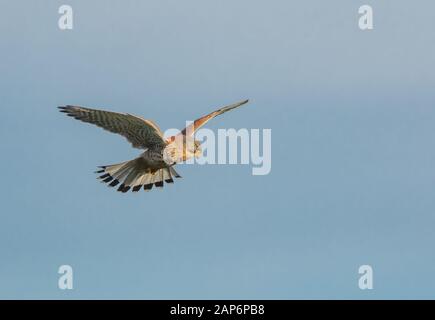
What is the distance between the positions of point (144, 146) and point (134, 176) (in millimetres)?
702

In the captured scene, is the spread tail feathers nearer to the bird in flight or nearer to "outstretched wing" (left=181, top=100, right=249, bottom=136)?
the bird in flight

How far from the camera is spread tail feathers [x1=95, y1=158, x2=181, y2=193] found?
20828 millimetres

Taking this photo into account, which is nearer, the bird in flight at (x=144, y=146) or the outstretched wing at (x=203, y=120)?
the bird in flight at (x=144, y=146)

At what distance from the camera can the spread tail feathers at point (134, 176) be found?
68.3 feet

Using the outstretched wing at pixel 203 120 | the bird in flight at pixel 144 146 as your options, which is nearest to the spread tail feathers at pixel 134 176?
the bird in flight at pixel 144 146

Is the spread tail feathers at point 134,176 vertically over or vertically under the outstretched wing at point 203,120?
under

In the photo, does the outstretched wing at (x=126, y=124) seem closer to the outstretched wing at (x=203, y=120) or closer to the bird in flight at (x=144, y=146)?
the bird in flight at (x=144, y=146)

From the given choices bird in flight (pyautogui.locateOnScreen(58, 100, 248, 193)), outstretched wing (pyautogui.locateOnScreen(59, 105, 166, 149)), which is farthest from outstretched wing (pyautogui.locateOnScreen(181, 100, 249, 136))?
outstretched wing (pyautogui.locateOnScreen(59, 105, 166, 149))

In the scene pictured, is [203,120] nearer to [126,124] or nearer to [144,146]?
[144,146]

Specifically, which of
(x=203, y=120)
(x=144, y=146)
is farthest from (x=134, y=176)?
(x=203, y=120)
